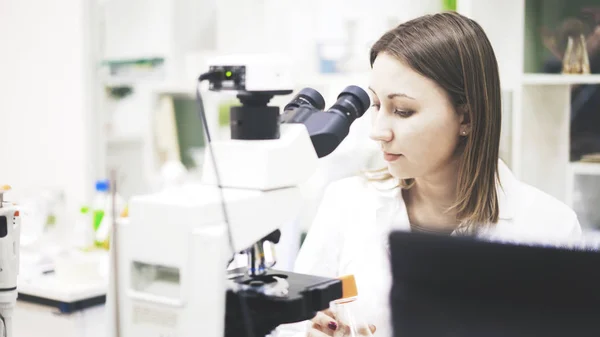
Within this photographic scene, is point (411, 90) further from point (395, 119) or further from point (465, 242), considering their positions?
point (465, 242)

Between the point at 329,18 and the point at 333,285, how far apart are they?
76.5 inches

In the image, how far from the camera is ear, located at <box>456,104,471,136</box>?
1457 mm

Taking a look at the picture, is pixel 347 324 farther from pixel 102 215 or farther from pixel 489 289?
pixel 102 215

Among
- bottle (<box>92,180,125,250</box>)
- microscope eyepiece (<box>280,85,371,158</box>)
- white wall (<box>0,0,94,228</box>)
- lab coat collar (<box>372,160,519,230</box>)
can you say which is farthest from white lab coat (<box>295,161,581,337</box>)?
white wall (<box>0,0,94,228</box>)

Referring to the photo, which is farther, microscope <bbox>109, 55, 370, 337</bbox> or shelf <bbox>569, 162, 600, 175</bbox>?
shelf <bbox>569, 162, 600, 175</bbox>

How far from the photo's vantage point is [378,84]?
142cm

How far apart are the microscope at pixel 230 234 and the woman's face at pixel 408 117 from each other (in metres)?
0.49

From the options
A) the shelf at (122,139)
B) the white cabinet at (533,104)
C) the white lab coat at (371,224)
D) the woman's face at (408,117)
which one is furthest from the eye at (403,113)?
the shelf at (122,139)

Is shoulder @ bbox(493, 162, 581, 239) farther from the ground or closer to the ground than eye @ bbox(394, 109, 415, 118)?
closer to the ground

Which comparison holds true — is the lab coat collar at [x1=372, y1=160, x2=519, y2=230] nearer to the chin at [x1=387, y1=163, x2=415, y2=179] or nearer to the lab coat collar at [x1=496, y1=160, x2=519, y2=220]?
the lab coat collar at [x1=496, y1=160, x2=519, y2=220]

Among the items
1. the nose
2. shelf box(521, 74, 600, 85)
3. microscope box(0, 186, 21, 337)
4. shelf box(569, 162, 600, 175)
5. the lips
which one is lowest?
microscope box(0, 186, 21, 337)

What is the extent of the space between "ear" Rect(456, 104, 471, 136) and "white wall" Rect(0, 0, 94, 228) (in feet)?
6.70

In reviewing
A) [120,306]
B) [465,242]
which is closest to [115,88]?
[120,306]

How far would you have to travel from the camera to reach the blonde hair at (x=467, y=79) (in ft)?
4.65
